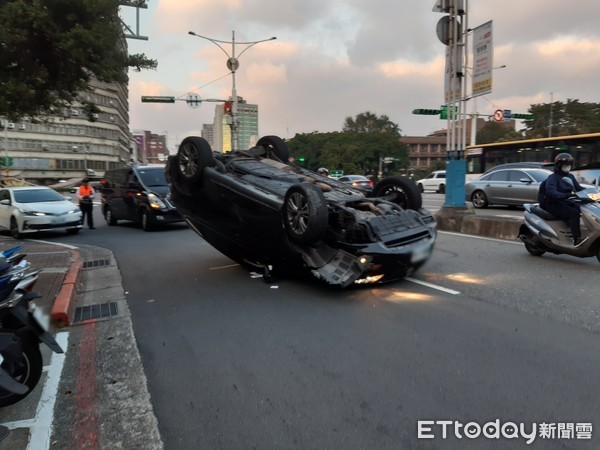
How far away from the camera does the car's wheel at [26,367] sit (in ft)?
10.6

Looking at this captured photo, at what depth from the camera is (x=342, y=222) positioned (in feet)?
19.3

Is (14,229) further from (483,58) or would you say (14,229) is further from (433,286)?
(483,58)

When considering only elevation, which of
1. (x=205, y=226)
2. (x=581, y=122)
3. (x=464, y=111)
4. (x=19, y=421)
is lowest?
(x=19, y=421)

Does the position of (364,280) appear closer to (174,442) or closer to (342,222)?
(342,222)

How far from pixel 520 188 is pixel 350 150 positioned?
195ft

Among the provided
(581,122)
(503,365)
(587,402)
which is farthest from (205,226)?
(581,122)

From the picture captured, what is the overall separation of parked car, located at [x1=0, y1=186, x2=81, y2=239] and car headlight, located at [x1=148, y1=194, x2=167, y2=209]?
2.32 metres

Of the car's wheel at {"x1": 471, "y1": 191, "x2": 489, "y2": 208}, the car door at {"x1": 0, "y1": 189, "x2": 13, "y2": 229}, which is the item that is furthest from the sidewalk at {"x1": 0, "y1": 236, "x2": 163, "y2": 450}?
the car's wheel at {"x1": 471, "y1": 191, "x2": 489, "y2": 208}

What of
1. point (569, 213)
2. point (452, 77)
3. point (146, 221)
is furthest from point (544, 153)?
point (146, 221)

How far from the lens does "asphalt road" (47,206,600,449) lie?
9.74ft

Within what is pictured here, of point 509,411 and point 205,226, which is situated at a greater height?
point 205,226

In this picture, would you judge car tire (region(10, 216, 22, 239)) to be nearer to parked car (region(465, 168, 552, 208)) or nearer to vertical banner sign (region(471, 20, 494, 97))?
vertical banner sign (region(471, 20, 494, 97))

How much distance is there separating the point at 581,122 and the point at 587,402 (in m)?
67.9

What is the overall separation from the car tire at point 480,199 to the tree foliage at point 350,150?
2024 inches
